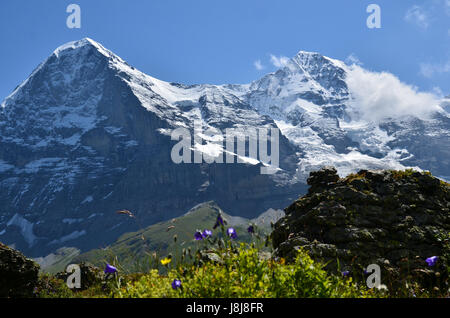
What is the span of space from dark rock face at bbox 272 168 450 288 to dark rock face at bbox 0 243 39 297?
7923mm

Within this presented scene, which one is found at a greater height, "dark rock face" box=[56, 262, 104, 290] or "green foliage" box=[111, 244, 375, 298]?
"green foliage" box=[111, 244, 375, 298]

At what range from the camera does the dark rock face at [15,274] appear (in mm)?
10297

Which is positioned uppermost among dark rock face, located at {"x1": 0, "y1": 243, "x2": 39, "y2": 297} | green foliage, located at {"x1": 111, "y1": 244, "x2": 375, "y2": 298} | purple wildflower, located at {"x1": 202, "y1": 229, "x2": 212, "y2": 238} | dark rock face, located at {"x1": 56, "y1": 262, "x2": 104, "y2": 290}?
purple wildflower, located at {"x1": 202, "y1": 229, "x2": 212, "y2": 238}

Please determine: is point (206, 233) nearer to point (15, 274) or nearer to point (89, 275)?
point (15, 274)

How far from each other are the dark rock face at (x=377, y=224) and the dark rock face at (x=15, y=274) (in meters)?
7.92

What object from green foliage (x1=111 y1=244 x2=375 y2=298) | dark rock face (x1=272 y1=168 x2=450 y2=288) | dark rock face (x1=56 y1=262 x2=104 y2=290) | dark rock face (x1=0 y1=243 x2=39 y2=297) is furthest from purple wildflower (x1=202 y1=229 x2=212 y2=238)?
dark rock face (x1=56 y1=262 x2=104 y2=290)

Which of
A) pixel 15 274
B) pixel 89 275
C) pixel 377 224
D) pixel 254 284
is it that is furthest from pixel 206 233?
pixel 89 275

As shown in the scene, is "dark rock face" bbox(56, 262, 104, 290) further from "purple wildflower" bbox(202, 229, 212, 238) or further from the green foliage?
the green foliage

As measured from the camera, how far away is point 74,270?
40.4 feet

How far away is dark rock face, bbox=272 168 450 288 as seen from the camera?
31.0 ft

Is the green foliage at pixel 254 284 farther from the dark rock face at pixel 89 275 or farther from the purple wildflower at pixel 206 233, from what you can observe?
the dark rock face at pixel 89 275

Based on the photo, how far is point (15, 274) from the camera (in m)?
10.6
